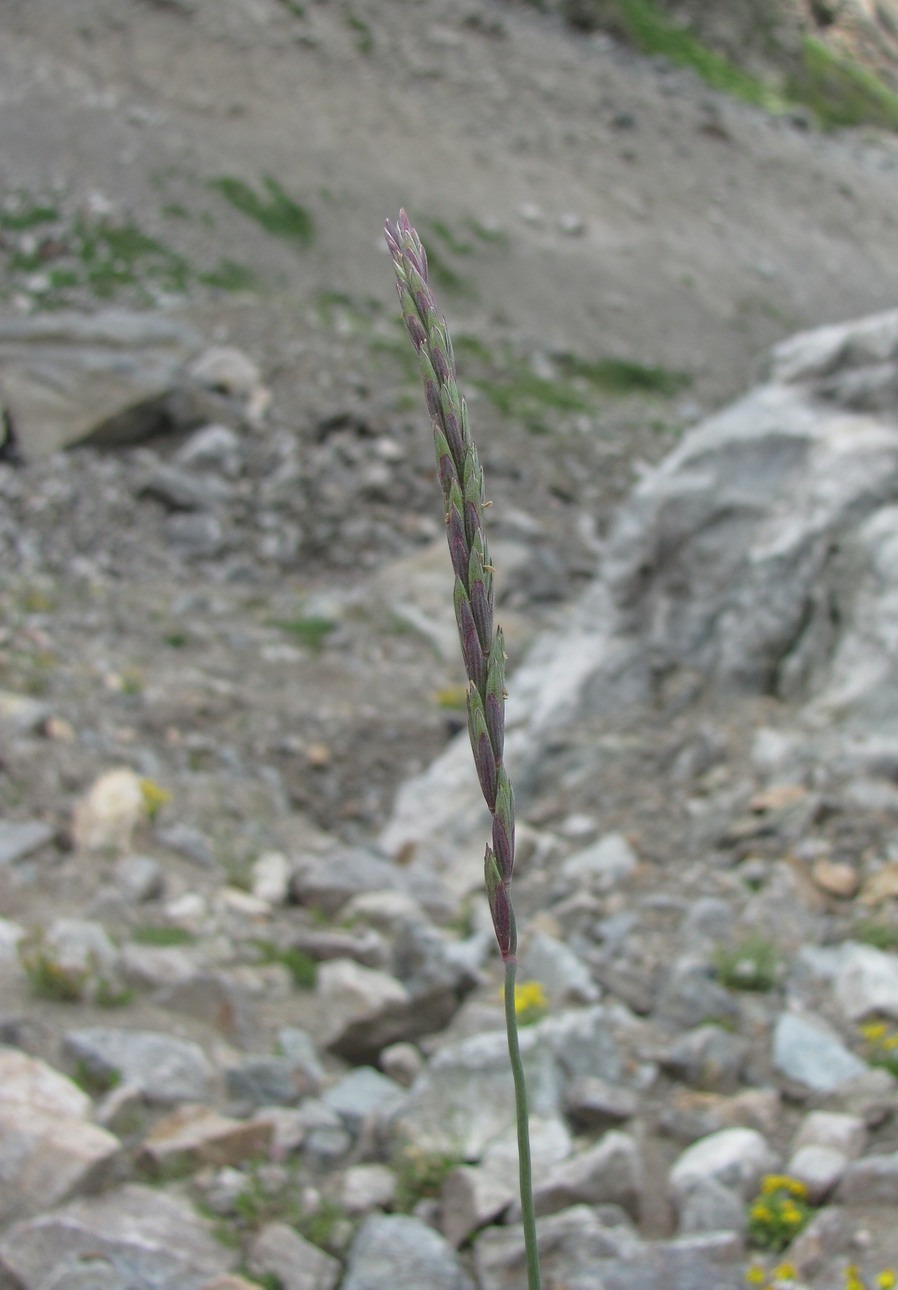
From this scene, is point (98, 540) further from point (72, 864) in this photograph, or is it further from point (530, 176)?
point (530, 176)

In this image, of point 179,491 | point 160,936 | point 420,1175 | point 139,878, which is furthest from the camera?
point 179,491

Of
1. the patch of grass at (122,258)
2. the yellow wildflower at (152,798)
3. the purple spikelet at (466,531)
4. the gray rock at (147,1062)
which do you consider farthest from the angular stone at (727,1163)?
the patch of grass at (122,258)

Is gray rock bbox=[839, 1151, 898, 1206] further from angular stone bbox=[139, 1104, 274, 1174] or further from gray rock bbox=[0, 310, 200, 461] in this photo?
gray rock bbox=[0, 310, 200, 461]

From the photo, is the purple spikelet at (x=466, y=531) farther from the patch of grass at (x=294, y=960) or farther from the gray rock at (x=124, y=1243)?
the patch of grass at (x=294, y=960)

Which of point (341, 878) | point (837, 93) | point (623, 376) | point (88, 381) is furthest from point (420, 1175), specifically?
point (837, 93)

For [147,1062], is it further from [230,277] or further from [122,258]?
[230,277]

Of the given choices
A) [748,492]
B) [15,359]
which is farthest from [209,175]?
[748,492]
